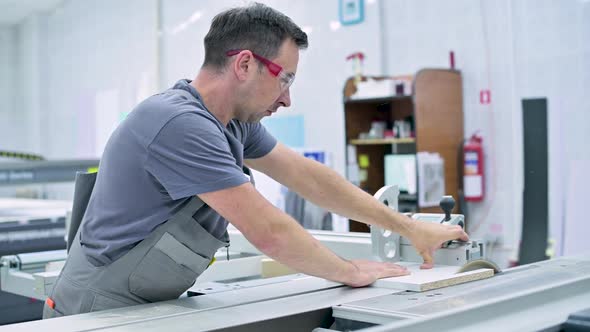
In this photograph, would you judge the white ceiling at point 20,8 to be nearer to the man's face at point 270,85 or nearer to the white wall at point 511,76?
the white wall at point 511,76

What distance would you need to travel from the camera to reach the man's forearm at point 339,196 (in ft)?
5.78

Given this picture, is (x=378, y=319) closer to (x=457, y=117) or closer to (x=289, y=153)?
(x=289, y=153)

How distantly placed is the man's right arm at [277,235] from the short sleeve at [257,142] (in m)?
0.46

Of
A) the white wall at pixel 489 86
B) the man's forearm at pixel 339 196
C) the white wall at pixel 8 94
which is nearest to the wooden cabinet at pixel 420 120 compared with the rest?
the white wall at pixel 489 86

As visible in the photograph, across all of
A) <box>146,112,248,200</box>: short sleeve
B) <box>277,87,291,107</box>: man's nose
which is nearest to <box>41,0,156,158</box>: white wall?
<box>277,87,291,107</box>: man's nose

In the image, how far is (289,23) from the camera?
5.24 feet

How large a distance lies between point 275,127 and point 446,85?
2125mm

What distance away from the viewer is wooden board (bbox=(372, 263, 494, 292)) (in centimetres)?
145

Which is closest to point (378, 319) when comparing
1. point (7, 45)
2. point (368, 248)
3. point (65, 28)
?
point (368, 248)

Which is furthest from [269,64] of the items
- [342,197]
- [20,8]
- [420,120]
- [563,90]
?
[20,8]

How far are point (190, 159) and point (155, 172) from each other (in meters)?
0.09

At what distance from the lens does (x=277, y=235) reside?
1401 millimetres

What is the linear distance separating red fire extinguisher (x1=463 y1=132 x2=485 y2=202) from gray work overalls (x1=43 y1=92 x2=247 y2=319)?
11.6ft

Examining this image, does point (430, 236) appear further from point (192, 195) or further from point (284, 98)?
point (192, 195)
